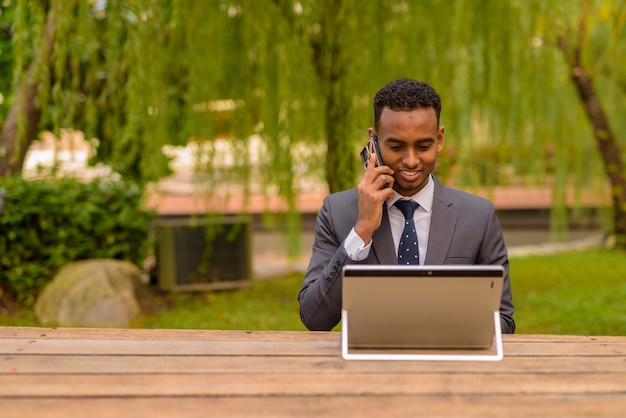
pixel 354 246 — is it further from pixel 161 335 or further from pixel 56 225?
pixel 56 225

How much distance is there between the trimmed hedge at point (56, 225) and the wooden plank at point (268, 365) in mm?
4573

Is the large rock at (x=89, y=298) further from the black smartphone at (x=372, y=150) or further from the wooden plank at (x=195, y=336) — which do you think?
the black smartphone at (x=372, y=150)

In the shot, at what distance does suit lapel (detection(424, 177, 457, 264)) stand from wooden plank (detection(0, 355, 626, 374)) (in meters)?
0.54

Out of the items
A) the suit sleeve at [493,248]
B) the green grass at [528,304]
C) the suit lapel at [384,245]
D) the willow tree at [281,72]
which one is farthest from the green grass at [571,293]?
the suit lapel at [384,245]

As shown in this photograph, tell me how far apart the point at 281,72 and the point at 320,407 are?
13.6 ft

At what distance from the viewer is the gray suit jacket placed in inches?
91.7

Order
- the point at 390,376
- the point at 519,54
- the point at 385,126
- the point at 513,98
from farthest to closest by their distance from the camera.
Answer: the point at 513,98 < the point at 519,54 < the point at 385,126 < the point at 390,376

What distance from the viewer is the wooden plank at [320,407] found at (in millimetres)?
1516

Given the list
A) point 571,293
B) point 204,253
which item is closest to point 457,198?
point 204,253

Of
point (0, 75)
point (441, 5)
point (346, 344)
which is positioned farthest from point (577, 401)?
point (0, 75)

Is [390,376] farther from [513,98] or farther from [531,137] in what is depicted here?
[531,137]

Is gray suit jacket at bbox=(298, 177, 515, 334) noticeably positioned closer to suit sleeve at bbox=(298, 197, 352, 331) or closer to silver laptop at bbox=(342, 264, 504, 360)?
suit sleeve at bbox=(298, 197, 352, 331)

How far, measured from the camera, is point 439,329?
1.88 m

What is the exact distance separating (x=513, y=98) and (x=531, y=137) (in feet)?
3.56
